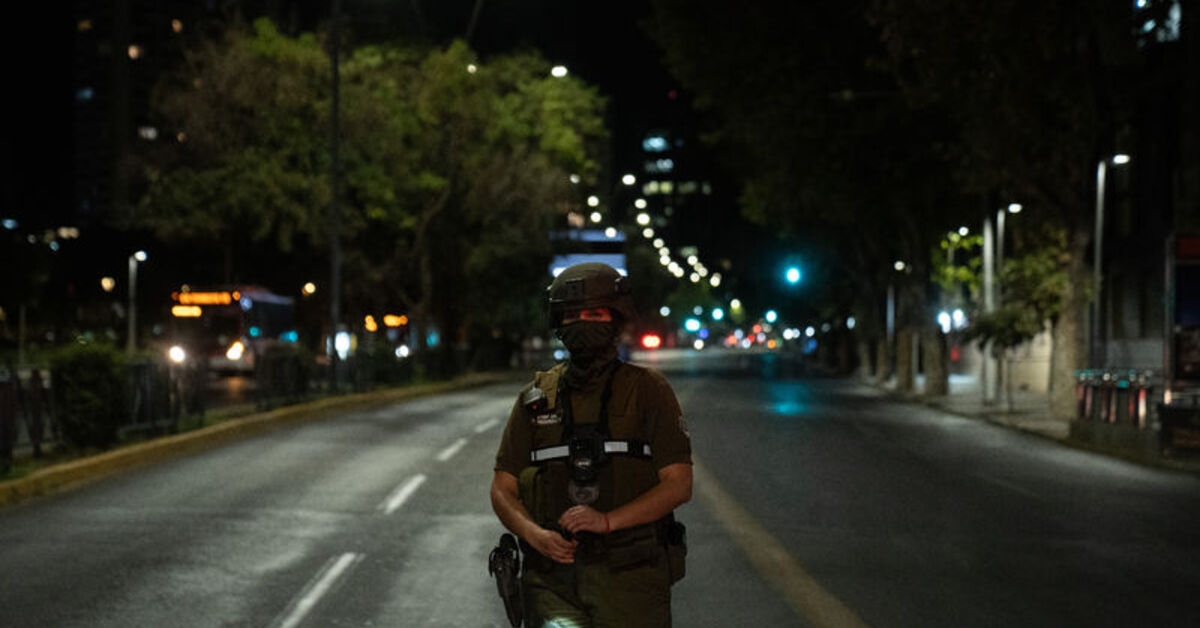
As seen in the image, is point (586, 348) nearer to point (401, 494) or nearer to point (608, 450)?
point (608, 450)

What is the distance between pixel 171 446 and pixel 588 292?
16603mm

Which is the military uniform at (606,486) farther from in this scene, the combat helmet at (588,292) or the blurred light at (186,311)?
the blurred light at (186,311)

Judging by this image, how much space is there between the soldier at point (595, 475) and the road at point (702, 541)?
4183 mm

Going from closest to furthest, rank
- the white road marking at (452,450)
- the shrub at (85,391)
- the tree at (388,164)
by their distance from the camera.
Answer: the shrub at (85,391) → the white road marking at (452,450) → the tree at (388,164)

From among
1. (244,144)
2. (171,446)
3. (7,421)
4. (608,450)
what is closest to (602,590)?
(608,450)

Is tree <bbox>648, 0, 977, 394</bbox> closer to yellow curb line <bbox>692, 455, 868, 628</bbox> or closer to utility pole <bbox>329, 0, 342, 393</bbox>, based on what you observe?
utility pole <bbox>329, 0, 342, 393</bbox>

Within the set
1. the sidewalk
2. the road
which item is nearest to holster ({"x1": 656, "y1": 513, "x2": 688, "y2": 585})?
the road

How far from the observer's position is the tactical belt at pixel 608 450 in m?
4.45

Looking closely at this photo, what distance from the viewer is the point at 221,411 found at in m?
26.9

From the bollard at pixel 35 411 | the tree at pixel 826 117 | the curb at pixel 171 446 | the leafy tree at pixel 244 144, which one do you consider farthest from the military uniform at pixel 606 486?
the leafy tree at pixel 244 144

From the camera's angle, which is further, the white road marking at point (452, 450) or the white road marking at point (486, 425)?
the white road marking at point (486, 425)

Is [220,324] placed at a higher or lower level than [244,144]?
lower

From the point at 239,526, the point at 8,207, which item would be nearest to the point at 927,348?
the point at 239,526

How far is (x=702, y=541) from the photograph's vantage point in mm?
11961
